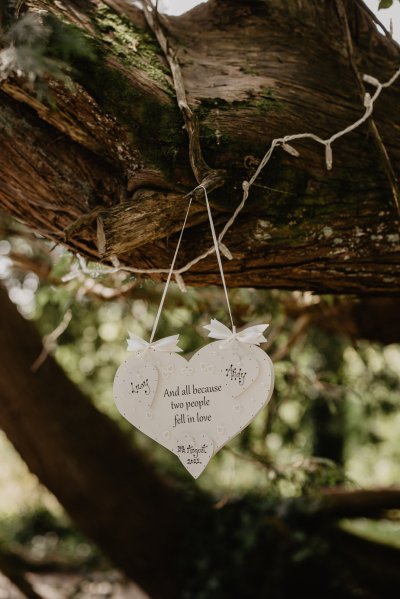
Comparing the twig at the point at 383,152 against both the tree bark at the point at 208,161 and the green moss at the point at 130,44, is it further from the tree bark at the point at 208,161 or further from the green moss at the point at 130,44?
the green moss at the point at 130,44

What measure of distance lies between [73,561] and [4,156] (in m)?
6.31

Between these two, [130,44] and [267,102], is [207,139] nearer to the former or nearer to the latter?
[267,102]

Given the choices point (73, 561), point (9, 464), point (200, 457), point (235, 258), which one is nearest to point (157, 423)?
point (200, 457)

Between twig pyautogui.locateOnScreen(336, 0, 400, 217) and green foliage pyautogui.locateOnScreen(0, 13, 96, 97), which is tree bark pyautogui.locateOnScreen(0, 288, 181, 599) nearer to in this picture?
green foliage pyautogui.locateOnScreen(0, 13, 96, 97)

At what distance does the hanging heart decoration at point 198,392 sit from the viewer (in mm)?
1489

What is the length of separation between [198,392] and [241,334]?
0.18 m

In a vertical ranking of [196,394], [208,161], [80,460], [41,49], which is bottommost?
[80,460]

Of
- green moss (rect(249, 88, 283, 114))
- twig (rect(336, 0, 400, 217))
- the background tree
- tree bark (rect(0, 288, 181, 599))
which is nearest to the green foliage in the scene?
the background tree

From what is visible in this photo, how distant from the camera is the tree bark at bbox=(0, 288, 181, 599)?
4309 millimetres

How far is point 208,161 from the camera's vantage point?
181cm

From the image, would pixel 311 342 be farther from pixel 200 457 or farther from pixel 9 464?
pixel 9 464

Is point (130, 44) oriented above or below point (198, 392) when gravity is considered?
above

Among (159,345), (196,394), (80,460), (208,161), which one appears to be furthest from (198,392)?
(80,460)

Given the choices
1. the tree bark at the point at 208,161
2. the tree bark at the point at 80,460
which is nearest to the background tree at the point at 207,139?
the tree bark at the point at 208,161
